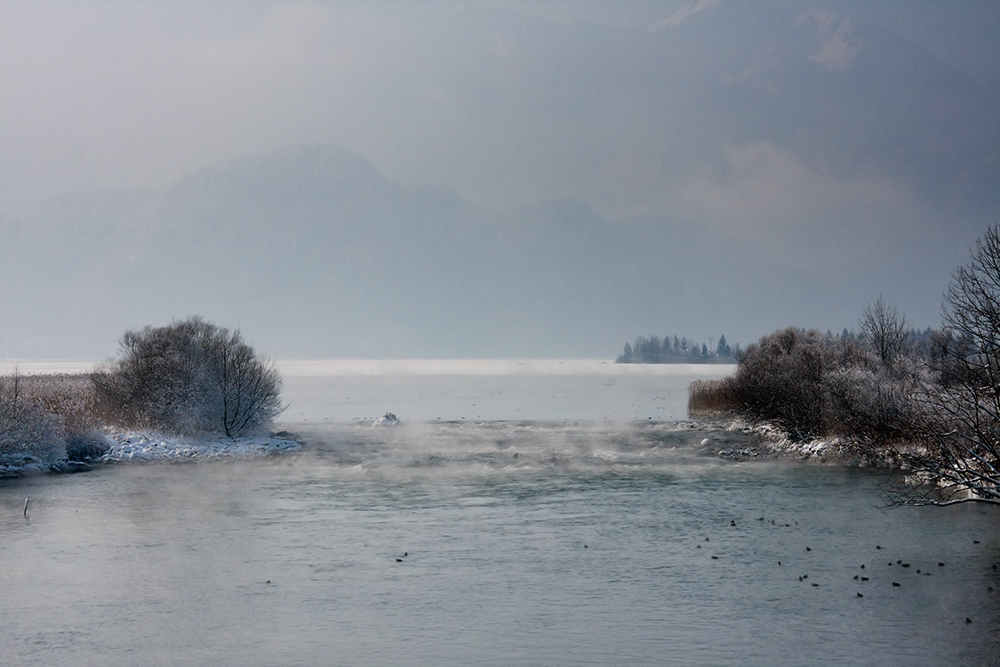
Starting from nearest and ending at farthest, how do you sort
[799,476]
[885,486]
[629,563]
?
[629,563]
[885,486]
[799,476]

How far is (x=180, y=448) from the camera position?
5122 centimetres

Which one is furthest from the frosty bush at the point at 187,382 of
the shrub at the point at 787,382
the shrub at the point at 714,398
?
the shrub at the point at 714,398

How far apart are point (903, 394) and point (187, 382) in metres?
42.4

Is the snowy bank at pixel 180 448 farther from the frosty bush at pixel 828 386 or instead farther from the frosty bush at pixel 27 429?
the frosty bush at pixel 828 386

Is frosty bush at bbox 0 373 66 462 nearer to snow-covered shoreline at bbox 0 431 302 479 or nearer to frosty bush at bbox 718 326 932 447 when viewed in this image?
snow-covered shoreline at bbox 0 431 302 479

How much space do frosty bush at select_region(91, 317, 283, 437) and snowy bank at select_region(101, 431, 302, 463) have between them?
1.35m

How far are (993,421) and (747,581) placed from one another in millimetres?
7404

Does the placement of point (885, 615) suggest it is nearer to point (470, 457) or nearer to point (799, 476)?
point (799, 476)

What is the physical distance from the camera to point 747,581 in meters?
21.0

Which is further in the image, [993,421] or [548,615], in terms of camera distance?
[993,421]

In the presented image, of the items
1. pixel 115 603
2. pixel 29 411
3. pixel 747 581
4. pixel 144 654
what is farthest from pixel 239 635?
pixel 29 411

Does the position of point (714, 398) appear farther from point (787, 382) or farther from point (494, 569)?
point (494, 569)

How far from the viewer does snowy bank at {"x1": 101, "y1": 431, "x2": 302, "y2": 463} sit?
162 feet

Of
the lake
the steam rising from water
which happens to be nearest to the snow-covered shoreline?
the steam rising from water
